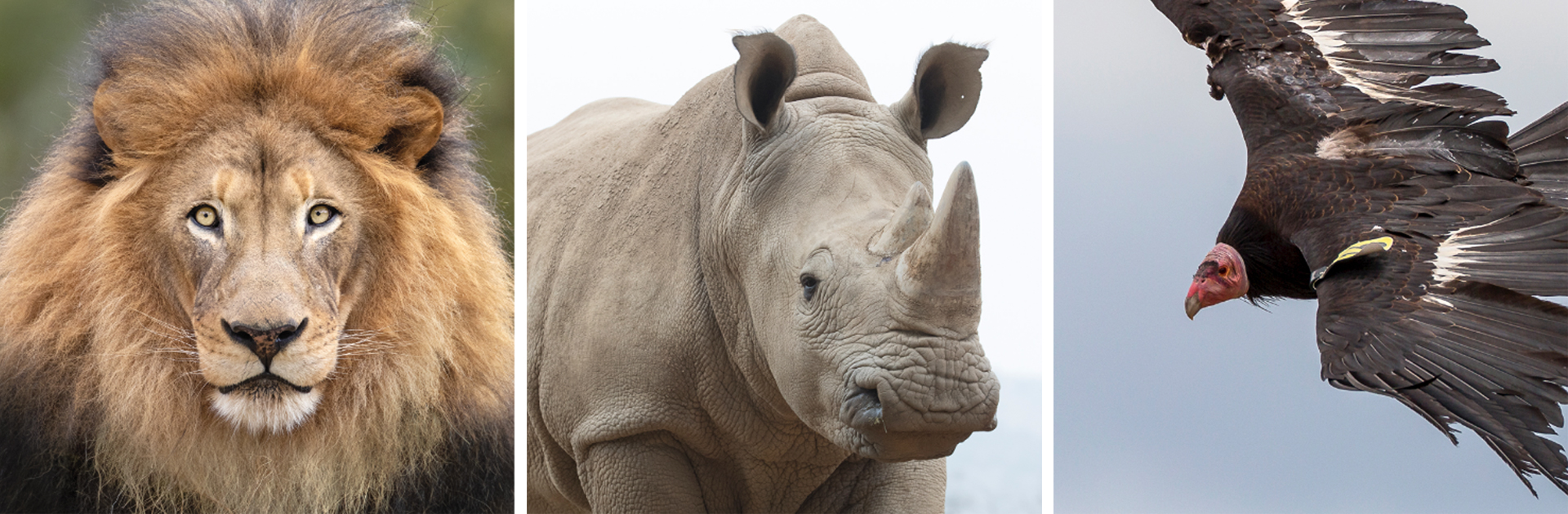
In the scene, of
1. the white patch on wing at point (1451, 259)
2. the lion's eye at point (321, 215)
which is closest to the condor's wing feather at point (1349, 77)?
the white patch on wing at point (1451, 259)

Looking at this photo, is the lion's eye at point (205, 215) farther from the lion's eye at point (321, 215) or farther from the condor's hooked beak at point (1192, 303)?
the condor's hooked beak at point (1192, 303)

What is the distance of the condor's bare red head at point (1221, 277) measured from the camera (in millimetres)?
3580

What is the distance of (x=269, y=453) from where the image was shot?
2180mm

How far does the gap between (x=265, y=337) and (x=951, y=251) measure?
109cm

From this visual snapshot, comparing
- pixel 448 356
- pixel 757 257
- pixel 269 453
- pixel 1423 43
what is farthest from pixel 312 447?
pixel 1423 43

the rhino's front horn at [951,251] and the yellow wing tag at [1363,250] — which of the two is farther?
the yellow wing tag at [1363,250]

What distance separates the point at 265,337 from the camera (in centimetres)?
202

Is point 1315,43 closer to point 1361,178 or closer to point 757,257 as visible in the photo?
point 1361,178

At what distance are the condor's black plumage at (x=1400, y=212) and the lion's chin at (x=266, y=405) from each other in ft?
6.62

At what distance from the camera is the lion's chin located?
6.87ft

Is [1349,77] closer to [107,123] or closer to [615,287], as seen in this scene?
[615,287]

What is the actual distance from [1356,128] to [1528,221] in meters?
0.49

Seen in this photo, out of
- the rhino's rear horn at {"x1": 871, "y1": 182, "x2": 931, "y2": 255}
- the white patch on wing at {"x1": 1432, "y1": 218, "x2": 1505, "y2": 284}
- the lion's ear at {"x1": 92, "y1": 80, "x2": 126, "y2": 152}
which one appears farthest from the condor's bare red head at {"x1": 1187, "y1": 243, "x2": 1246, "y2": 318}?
the lion's ear at {"x1": 92, "y1": 80, "x2": 126, "y2": 152}

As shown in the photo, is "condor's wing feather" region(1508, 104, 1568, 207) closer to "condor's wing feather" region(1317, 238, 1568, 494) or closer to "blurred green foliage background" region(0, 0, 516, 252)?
"condor's wing feather" region(1317, 238, 1568, 494)
